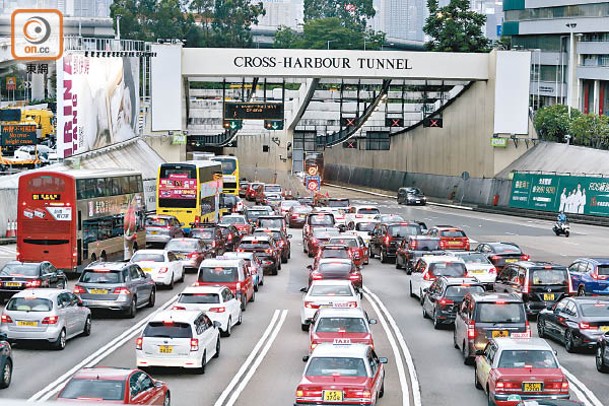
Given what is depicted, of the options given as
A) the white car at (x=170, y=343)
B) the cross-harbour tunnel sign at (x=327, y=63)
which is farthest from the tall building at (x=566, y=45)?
the white car at (x=170, y=343)

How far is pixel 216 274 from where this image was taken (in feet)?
104

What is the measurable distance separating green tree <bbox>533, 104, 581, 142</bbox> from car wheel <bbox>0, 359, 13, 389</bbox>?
66817 millimetres

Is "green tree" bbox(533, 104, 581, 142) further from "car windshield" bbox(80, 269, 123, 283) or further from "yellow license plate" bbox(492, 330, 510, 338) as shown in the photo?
"yellow license plate" bbox(492, 330, 510, 338)

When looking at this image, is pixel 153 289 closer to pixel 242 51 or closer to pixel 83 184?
pixel 83 184

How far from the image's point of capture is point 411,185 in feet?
333

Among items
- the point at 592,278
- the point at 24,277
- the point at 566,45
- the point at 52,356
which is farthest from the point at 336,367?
the point at 566,45

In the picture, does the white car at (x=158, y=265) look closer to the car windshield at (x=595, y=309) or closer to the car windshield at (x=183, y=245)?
the car windshield at (x=183, y=245)

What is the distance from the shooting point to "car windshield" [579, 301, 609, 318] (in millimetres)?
25391

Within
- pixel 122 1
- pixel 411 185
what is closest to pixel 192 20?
pixel 122 1

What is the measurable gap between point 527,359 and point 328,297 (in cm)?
914

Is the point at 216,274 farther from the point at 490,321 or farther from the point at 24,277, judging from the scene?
the point at 490,321

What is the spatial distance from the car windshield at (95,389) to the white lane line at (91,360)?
3719mm

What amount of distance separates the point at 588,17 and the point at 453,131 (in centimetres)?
4373

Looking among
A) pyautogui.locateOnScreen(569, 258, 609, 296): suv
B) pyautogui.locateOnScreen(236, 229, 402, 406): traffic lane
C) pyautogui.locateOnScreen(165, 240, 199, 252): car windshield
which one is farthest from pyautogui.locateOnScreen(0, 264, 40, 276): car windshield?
pyautogui.locateOnScreen(569, 258, 609, 296): suv
